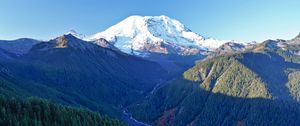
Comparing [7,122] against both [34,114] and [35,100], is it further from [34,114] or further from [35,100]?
[35,100]

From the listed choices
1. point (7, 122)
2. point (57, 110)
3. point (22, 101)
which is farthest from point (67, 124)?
point (7, 122)

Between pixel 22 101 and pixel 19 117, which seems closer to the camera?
pixel 19 117

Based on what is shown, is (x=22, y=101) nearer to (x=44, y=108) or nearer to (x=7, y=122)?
(x=44, y=108)

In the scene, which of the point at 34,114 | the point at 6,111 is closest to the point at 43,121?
the point at 34,114

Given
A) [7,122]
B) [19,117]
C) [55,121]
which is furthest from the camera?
[55,121]

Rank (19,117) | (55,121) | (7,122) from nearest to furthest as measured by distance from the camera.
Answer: (7,122) → (19,117) → (55,121)

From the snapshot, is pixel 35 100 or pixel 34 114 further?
pixel 35 100

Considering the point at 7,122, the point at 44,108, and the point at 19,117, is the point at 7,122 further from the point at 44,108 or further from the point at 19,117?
the point at 44,108
